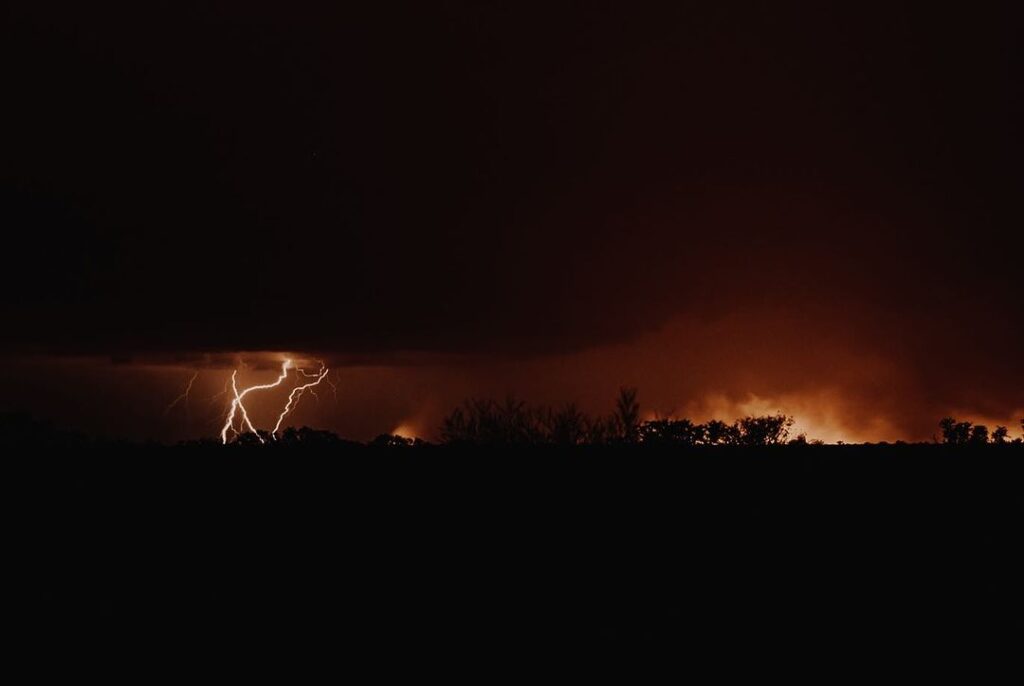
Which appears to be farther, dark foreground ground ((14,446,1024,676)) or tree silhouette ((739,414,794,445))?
tree silhouette ((739,414,794,445))

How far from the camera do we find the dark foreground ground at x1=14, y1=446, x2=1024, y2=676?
25.8 ft

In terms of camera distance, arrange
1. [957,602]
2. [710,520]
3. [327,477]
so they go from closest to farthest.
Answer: [957,602], [710,520], [327,477]

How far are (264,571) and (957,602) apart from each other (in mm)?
5376

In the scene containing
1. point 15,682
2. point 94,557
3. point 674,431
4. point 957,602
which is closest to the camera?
point 15,682

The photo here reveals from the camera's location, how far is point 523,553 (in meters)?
9.42

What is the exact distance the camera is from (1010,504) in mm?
10219

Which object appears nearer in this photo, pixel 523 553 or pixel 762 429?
pixel 523 553

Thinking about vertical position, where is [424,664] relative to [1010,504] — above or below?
below

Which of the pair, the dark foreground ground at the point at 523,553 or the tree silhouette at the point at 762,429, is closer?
the dark foreground ground at the point at 523,553

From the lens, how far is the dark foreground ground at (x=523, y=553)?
7859 millimetres

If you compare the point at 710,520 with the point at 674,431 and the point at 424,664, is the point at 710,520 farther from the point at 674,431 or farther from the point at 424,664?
the point at 674,431

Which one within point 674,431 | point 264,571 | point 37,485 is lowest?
point 264,571

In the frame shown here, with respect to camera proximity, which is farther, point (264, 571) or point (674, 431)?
point (674, 431)

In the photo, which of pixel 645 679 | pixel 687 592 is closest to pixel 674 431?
pixel 687 592
